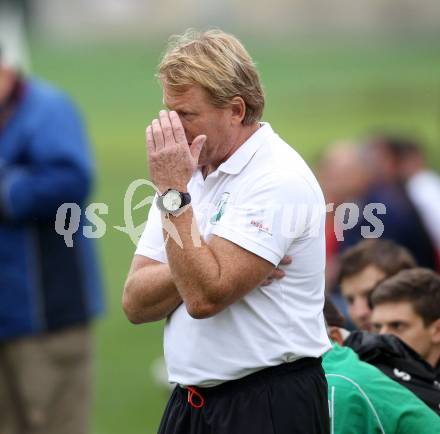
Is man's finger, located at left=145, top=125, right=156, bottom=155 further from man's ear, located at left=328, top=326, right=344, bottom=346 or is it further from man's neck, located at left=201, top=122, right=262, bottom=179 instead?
man's ear, located at left=328, top=326, right=344, bottom=346

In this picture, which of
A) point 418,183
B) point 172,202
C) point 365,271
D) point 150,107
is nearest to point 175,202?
point 172,202

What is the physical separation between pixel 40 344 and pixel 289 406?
3.03 m

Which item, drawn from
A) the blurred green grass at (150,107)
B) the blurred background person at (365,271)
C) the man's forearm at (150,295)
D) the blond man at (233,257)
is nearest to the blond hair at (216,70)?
the blond man at (233,257)

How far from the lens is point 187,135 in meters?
3.60

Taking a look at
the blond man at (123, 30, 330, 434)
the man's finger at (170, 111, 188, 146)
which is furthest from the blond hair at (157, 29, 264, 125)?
the man's finger at (170, 111, 188, 146)

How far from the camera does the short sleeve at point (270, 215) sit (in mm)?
3436

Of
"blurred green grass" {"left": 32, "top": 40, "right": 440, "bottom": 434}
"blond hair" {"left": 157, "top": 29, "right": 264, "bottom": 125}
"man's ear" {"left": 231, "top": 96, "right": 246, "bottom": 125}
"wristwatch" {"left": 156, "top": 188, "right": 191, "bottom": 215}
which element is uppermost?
"blond hair" {"left": 157, "top": 29, "right": 264, "bottom": 125}

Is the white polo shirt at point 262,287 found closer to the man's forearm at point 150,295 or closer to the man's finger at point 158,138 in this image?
the man's forearm at point 150,295

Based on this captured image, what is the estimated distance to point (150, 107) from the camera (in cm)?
4047

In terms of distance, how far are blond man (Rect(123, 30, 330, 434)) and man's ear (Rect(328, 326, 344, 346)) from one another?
Result: 66cm

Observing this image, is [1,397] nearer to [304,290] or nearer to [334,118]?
[304,290]

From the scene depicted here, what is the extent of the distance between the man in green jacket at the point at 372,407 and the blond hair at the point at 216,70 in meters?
1.01

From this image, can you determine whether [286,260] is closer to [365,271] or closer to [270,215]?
[270,215]

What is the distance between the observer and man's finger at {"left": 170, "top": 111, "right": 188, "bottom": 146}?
3.47 meters
